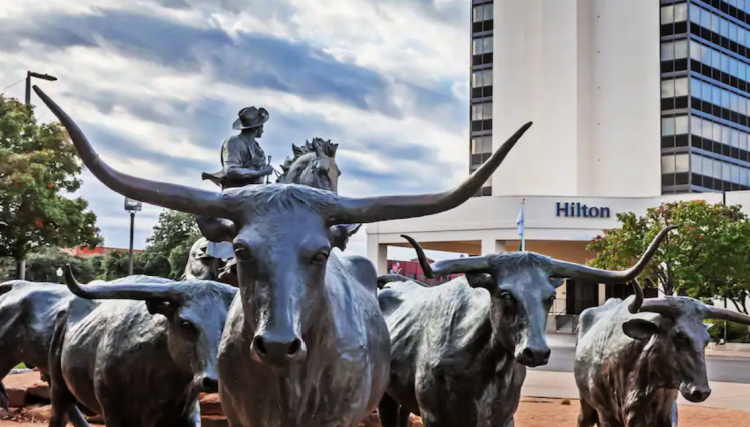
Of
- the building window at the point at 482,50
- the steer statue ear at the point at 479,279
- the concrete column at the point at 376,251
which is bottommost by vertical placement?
the concrete column at the point at 376,251

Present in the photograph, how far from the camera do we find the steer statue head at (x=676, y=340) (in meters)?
6.55

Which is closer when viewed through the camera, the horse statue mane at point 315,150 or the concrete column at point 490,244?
the horse statue mane at point 315,150

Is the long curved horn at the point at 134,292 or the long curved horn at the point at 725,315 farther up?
the long curved horn at the point at 134,292

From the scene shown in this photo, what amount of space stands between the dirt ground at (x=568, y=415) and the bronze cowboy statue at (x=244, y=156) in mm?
4482

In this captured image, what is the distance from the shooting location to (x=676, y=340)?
6.70 m

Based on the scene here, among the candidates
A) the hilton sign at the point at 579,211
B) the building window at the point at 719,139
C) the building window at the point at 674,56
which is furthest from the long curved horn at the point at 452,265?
the building window at the point at 674,56

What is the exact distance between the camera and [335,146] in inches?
335

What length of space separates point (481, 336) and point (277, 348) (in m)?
2.53

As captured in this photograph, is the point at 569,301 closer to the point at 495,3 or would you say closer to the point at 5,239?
the point at 495,3

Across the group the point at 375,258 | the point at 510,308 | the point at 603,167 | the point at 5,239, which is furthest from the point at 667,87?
the point at 510,308

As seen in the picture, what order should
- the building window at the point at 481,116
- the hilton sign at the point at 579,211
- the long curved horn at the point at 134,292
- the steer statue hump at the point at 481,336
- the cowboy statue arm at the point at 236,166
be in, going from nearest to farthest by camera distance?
1. the steer statue hump at the point at 481,336
2. the long curved horn at the point at 134,292
3. the cowboy statue arm at the point at 236,166
4. the hilton sign at the point at 579,211
5. the building window at the point at 481,116

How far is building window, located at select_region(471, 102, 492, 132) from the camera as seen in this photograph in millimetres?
51094

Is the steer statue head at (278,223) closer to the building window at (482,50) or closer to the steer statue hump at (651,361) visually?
the steer statue hump at (651,361)

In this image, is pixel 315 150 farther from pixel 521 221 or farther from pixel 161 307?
pixel 521 221
